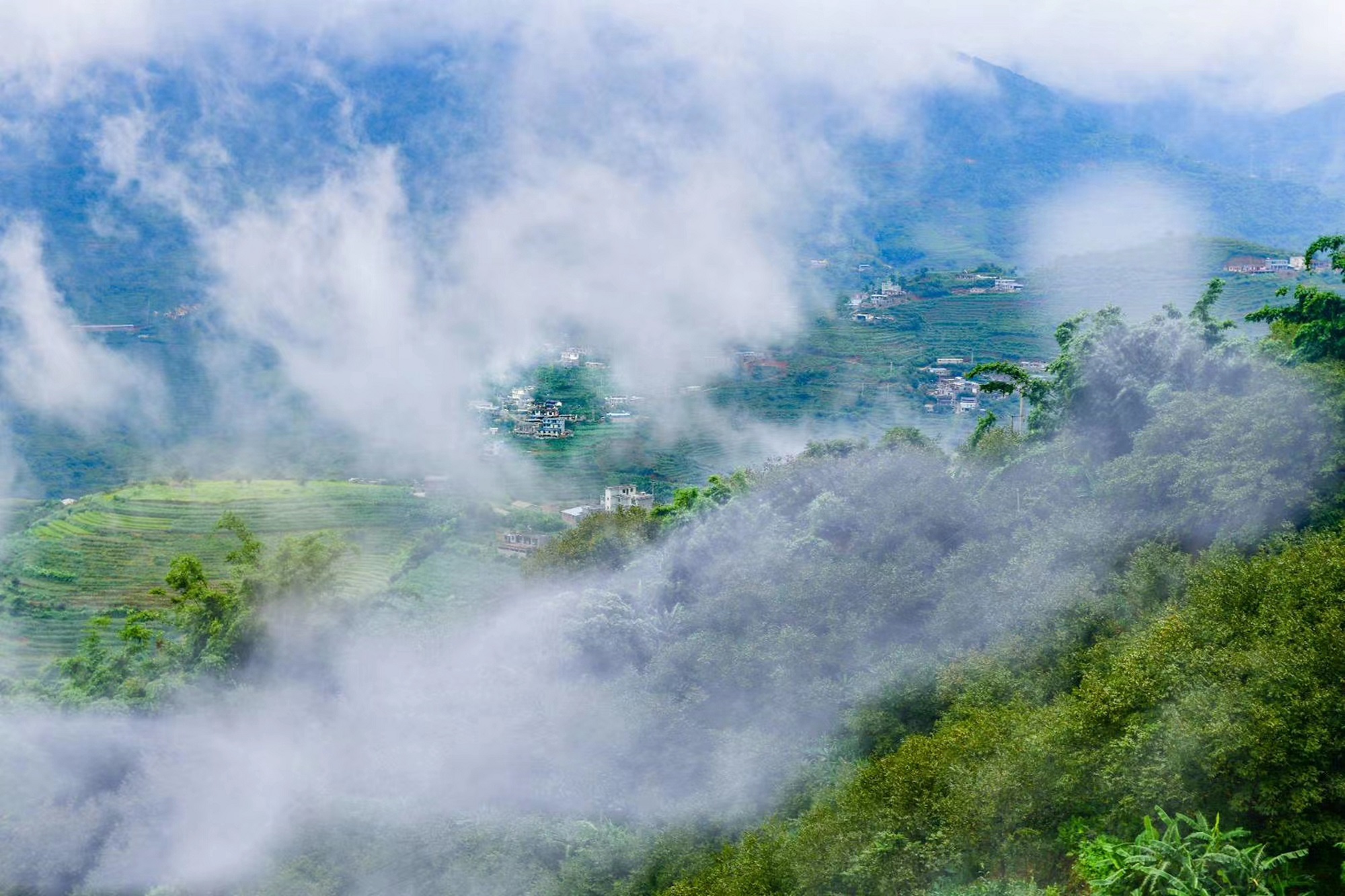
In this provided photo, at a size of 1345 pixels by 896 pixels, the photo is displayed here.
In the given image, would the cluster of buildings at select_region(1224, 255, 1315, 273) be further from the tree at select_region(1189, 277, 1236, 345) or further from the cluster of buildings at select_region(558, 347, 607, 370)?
the tree at select_region(1189, 277, 1236, 345)

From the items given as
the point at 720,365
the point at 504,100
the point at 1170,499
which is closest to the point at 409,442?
the point at 720,365

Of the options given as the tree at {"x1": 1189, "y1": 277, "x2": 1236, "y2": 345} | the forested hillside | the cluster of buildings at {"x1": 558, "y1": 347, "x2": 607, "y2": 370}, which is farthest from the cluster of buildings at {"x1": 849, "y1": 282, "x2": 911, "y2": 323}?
the tree at {"x1": 1189, "y1": 277, "x2": 1236, "y2": 345}

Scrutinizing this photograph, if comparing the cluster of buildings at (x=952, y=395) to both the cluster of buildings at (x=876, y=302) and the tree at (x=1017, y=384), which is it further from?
the tree at (x=1017, y=384)

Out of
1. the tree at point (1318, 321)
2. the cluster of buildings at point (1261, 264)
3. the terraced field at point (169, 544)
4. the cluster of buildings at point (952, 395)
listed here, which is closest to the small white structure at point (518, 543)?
the terraced field at point (169, 544)

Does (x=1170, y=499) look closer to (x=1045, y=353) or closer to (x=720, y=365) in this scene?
(x=1045, y=353)

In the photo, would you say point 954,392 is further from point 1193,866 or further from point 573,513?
point 1193,866
